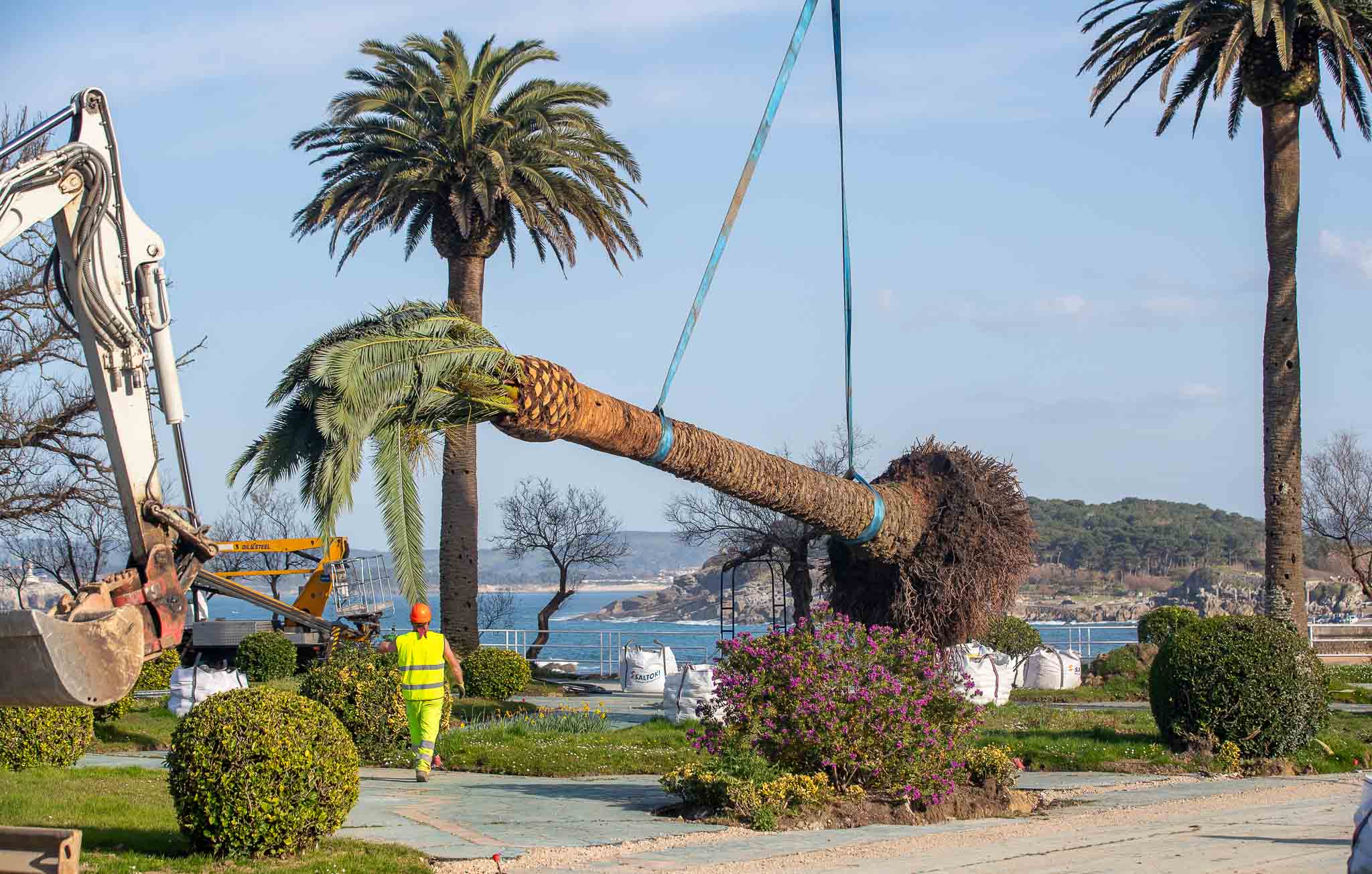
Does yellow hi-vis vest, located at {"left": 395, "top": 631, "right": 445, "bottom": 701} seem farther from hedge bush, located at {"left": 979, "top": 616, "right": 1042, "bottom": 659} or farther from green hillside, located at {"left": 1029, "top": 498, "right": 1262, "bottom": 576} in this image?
green hillside, located at {"left": 1029, "top": 498, "right": 1262, "bottom": 576}

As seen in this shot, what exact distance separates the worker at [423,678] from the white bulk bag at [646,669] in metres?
13.6

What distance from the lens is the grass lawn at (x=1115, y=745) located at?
14695 millimetres

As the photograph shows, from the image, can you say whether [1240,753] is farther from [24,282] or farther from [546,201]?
[24,282]

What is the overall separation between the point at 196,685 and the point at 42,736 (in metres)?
5.40

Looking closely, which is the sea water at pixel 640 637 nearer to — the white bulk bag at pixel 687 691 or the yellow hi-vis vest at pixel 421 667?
the white bulk bag at pixel 687 691

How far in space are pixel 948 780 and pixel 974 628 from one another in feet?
12.4

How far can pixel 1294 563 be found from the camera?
21.5 meters

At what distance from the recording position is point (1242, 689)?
14508 mm

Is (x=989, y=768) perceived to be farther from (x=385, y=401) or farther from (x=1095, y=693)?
(x=1095, y=693)

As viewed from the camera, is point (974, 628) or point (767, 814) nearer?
point (767, 814)

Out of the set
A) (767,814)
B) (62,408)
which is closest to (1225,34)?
(767,814)

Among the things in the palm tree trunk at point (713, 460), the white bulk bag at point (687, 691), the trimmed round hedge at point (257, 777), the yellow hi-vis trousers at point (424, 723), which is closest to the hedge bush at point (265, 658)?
the white bulk bag at point (687, 691)

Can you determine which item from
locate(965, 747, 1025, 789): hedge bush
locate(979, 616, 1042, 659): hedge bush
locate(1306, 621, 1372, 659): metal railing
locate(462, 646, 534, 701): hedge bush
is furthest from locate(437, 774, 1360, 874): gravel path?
locate(1306, 621, 1372, 659): metal railing

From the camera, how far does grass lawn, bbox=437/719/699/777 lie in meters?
14.2
